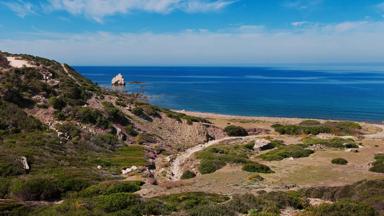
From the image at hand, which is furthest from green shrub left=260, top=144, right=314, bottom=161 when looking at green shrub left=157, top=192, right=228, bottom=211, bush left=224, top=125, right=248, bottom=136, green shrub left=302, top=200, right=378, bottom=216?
bush left=224, top=125, right=248, bottom=136

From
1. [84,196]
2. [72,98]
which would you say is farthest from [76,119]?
[84,196]

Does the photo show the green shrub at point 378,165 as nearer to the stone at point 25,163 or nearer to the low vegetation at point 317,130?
the low vegetation at point 317,130

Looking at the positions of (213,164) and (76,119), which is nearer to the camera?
(213,164)

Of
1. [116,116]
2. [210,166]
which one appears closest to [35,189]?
[210,166]

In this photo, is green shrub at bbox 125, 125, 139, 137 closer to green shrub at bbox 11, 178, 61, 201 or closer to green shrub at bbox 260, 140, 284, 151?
green shrub at bbox 260, 140, 284, 151

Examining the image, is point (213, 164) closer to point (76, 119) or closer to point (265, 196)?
point (265, 196)

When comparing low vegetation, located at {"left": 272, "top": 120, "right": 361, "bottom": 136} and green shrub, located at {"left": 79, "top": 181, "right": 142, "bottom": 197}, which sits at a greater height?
green shrub, located at {"left": 79, "top": 181, "right": 142, "bottom": 197}

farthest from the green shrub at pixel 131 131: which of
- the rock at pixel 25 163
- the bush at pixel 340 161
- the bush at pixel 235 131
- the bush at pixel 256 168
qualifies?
the bush at pixel 340 161

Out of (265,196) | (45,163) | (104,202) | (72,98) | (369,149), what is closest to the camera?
(104,202)

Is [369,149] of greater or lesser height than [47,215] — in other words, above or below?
below
